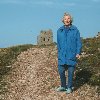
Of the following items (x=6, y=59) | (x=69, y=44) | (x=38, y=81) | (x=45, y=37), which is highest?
(x=69, y=44)

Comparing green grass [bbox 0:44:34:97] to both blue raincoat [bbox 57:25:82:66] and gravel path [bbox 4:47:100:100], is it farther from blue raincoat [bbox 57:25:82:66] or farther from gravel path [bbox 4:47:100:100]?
blue raincoat [bbox 57:25:82:66]

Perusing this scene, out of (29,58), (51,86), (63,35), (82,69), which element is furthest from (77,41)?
(29,58)

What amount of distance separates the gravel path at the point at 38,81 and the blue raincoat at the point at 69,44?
1888 mm

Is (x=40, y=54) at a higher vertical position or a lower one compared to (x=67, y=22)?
lower

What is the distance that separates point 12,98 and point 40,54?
35.5 ft

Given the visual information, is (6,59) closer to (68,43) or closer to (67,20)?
(68,43)

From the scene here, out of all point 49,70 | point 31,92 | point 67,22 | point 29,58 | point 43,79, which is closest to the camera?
point 67,22

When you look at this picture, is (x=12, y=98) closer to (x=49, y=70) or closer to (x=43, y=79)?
(x=43, y=79)

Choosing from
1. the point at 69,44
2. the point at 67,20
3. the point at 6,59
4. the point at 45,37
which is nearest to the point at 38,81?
the point at 69,44

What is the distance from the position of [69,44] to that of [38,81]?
4.30m

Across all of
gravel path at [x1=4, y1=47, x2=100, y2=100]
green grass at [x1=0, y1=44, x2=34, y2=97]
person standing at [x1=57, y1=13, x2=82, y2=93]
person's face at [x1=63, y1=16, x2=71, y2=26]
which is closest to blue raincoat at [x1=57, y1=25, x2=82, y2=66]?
person standing at [x1=57, y1=13, x2=82, y2=93]

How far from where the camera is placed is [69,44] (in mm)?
19000

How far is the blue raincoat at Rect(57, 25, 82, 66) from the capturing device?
1894 centimetres

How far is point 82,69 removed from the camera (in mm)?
23984
